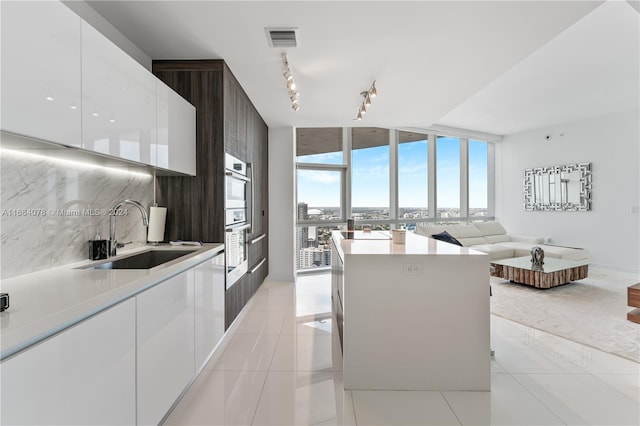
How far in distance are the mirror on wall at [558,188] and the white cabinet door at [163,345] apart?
7497 millimetres

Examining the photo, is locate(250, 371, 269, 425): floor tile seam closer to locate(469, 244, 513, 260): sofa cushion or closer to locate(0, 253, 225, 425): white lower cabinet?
locate(0, 253, 225, 425): white lower cabinet

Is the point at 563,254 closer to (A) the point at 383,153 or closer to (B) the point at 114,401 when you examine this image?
(A) the point at 383,153

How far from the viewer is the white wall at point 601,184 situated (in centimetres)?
545

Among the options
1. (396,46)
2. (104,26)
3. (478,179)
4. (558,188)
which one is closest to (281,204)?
(396,46)

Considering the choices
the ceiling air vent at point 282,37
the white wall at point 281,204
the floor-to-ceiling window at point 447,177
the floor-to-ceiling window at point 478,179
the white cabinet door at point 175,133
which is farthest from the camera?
the floor-to-ceiling window at point 478,179

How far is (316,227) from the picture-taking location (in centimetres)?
569

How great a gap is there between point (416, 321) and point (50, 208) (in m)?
2.29

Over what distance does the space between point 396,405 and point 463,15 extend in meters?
2.61

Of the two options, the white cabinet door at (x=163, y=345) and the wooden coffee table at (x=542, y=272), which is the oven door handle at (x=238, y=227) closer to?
the white cabinet door at (x=163, y=345)

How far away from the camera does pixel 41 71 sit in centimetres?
122

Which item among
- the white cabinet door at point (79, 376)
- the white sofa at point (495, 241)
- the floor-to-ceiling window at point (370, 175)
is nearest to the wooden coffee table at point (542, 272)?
the white sofa at point (495, 241)

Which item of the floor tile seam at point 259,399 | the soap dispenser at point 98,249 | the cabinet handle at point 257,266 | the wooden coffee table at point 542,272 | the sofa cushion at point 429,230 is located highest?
the soap dispenser at point 98,249

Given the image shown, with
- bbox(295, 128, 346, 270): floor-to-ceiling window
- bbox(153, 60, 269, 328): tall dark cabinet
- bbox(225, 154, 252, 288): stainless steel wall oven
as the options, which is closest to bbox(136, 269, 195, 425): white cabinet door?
bbox(153, 60, 269, 328): tall dark cabinet

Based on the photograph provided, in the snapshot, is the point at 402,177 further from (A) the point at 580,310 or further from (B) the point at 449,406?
(B) the point at 449,406
